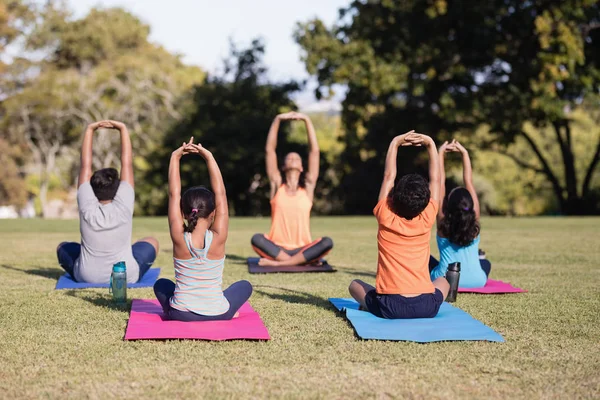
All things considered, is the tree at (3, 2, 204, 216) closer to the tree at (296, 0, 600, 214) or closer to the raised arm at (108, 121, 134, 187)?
the tree at (296, 0, 600, 214)

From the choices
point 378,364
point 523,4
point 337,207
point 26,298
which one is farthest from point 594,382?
point 337,207

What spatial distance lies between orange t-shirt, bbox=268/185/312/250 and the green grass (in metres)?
1.80

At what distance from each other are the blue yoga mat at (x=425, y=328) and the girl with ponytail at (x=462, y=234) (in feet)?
4.82

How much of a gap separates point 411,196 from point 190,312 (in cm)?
194

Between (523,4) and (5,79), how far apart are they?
28.1m

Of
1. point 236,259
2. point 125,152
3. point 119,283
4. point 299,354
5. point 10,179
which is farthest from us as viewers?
point 10,179

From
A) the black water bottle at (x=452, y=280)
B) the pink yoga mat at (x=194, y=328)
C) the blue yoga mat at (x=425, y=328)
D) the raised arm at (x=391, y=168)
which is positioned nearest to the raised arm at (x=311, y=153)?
the black water bottle at (x=452, y=280)

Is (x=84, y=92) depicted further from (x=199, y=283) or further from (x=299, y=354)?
(x=299, y=354)

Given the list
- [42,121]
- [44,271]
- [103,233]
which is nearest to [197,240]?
[103,233]

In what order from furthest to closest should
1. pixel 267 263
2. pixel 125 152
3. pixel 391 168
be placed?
pixel 267 263
pixel 125 152
pixel 391 168

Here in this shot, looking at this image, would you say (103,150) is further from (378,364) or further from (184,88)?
(378,364)

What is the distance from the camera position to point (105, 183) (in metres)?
7.54

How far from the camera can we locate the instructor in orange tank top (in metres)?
9.66

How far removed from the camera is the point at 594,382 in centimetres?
420
